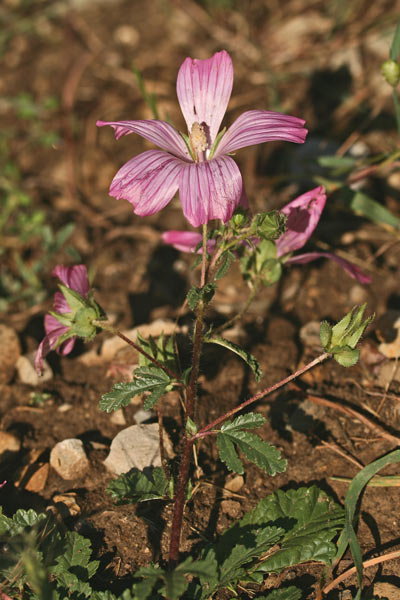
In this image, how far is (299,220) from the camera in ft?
7.43

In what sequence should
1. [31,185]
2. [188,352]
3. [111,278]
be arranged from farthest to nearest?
[31,185]
[111,278]
[188,352]

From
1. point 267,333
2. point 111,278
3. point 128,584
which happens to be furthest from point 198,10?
point 128,584

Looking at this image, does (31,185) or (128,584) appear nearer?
(128,584)

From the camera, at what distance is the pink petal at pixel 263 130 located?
1757 millimetres

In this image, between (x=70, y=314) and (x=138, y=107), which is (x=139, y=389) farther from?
(x=138, y=107)

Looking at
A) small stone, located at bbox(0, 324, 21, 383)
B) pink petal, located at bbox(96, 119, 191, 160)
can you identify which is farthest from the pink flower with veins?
small stone, located at bbox(0, 324, 21, 383)

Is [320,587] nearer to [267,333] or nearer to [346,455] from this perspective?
[346,455]

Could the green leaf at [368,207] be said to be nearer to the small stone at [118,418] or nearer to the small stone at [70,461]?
the small stone at [118,418]

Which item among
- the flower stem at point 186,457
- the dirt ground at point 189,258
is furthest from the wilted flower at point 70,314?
the dirt ground at point 189,258

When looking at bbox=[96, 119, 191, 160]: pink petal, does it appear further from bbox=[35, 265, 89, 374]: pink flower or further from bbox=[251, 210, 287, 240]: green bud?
bbox=[35, 265, 89, 374]: pink flower

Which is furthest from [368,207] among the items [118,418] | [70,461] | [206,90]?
[70,461]

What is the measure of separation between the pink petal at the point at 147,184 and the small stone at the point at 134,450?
0.86 meters

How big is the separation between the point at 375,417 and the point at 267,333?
1.96ft

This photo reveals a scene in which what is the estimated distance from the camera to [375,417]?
2250mm
